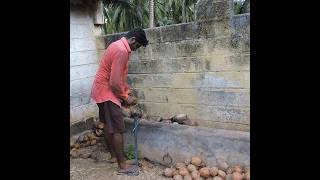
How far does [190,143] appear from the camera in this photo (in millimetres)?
4293

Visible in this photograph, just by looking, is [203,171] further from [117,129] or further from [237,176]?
[117,129]

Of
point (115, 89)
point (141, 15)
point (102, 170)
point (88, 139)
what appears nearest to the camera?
point (115, 89)

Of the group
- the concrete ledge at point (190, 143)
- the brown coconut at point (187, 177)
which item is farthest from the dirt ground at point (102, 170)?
the brown coconut at point (187, 177)

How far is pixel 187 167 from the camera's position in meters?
4.12

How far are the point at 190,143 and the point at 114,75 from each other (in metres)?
1.18

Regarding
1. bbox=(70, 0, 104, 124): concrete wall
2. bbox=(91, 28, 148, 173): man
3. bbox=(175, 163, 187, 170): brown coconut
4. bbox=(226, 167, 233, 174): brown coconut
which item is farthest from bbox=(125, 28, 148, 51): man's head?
bbox=(226, 167, 233, 174): brown coconut

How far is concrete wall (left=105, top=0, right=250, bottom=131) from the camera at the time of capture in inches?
171

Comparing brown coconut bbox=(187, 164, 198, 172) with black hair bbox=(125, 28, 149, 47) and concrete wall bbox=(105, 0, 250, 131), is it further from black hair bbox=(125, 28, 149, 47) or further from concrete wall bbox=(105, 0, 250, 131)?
black hair bbox=(125, 28, 149, 47)

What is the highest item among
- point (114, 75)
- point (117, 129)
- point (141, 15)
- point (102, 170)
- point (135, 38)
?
point (141, 15)

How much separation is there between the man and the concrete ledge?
45 centimetres

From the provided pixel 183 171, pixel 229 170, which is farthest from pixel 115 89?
pixel 229 170

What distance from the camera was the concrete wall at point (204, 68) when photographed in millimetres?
4344
